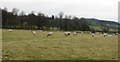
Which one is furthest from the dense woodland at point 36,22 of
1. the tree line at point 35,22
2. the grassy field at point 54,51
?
the grassy field at point 54,51

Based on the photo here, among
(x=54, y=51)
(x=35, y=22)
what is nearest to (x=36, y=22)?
(x=35, y=22)

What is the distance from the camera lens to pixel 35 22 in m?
163

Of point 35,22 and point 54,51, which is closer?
point 54,51

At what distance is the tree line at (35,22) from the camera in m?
150

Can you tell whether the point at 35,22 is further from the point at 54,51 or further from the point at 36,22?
the point at 54,51

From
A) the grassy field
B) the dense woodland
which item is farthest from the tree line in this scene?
the grassy field

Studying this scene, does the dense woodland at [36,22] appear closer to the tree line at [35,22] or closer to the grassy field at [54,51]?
the tree line at [35,22]

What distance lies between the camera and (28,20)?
16662 cm

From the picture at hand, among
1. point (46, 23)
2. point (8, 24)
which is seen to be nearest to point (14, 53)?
point (8, 24)

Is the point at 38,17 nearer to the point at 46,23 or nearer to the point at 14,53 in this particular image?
the point at 46,23

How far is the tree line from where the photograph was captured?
493ft

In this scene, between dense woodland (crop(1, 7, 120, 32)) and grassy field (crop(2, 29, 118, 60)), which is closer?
grassy field (crop(2, 29, 118, 60))

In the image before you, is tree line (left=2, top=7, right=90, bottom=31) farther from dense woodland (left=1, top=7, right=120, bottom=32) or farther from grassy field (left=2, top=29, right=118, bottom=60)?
grassy field (left=2, top=29, right=118, bottom=60)

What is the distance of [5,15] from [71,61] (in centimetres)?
13137
